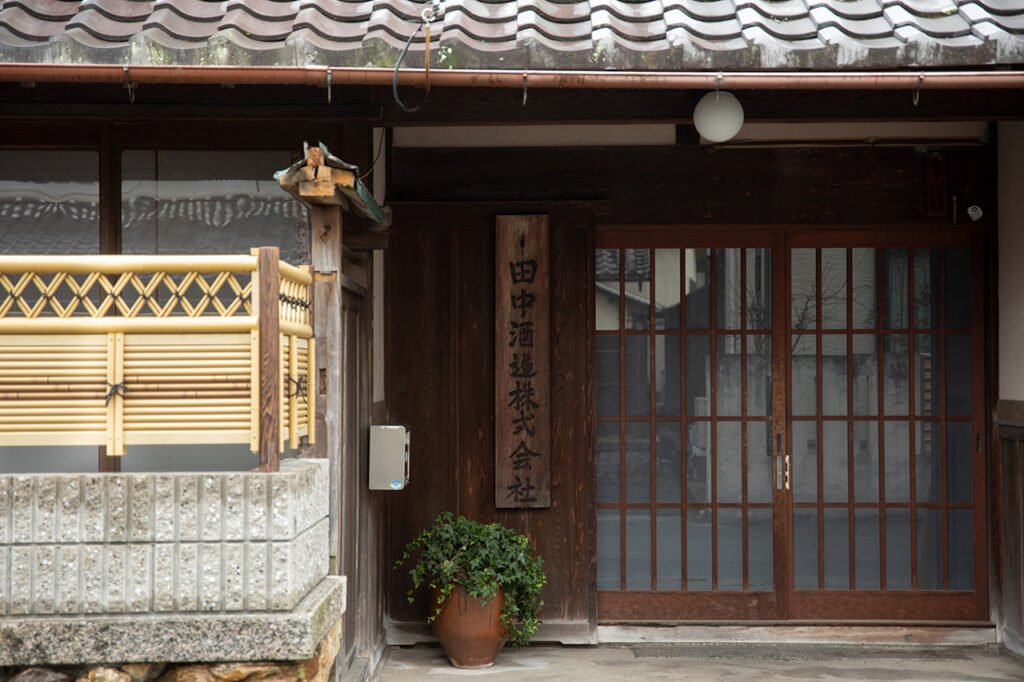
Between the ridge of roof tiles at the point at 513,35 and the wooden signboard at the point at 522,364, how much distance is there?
1.77m

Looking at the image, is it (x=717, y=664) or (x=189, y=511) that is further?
(x=717, y=664)

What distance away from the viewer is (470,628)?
20.9 ft

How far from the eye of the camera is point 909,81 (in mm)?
5203

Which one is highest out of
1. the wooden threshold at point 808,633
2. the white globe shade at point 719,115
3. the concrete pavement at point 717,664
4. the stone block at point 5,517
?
the white globe shade at point 719,115

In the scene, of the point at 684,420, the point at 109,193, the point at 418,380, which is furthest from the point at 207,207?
the point at 684,420

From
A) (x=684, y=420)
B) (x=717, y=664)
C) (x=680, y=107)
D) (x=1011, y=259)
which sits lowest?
(x=717, y=664)

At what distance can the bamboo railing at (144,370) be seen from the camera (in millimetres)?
3932

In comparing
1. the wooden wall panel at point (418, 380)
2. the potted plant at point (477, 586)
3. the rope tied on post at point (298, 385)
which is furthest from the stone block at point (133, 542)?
the wooden wall panel at point (418, 380)

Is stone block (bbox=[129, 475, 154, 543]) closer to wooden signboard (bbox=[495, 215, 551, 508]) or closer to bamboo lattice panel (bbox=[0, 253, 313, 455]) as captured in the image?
bamboo lattice panel (bbox=[0, 253, 313, 455])

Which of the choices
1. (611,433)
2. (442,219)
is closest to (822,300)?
(611,433)

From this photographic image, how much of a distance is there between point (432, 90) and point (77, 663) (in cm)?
337

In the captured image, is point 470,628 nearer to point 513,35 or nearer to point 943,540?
point 943,540

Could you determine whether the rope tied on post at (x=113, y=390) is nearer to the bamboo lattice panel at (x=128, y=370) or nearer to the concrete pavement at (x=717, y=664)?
the bamboo lattice panel at (x=128, y=370)

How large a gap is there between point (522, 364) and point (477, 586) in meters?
1.53
